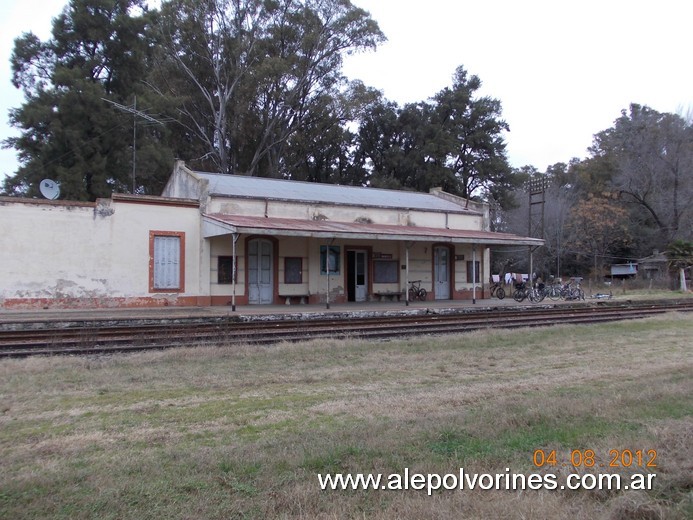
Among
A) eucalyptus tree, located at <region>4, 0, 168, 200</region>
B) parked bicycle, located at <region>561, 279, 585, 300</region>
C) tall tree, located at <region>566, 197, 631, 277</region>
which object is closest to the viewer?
parked bicycle, located at <region>561, 279, 585, 300</region>

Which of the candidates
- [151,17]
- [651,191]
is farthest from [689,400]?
[651,191]

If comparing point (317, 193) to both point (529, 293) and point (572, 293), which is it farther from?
point (572, 293)

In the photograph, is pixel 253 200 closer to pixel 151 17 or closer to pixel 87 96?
pixel 87 96

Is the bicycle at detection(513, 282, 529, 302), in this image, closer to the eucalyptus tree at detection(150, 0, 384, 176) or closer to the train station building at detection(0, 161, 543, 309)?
the train station building at detection(0, 161, 543, 309)

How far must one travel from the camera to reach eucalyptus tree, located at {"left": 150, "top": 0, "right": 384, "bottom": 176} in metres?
→ 38.5

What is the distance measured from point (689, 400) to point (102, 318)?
45.0 ft

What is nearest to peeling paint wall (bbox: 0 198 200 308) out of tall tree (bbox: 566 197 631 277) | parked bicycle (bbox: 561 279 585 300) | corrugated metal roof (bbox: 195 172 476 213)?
corrugated metal roof (bbox: 195 172 476 213)

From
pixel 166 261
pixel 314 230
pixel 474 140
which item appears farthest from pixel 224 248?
pixel 474 140

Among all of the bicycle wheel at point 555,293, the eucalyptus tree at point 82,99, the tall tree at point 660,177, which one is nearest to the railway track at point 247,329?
the bicycle wheel at point 555,293

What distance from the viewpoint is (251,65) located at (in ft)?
127

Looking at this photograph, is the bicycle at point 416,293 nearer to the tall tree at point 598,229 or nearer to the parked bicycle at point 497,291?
the parked bicycle at point 497,291
